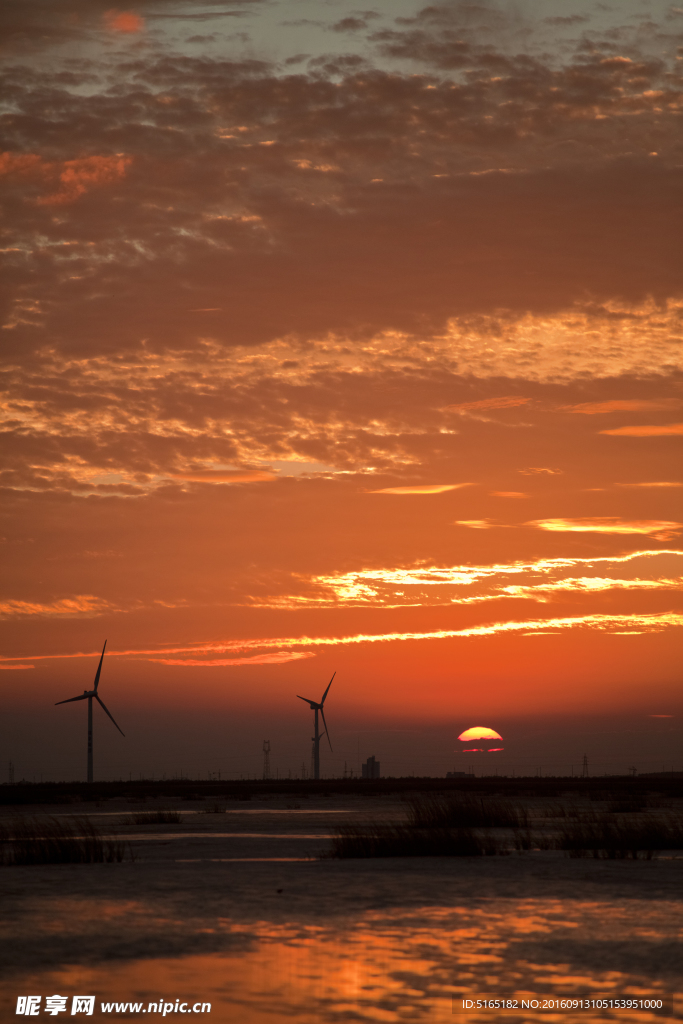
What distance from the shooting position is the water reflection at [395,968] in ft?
43.1

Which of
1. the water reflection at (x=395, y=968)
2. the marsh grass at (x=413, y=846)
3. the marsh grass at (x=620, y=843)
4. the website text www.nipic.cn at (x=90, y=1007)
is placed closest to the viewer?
the website text www.nipic.cn at (x=90, y=1007)

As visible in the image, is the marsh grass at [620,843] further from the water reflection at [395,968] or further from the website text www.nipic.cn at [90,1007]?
the website text www.nipic.cn at [90,1007]

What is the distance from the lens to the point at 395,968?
49.5 ft

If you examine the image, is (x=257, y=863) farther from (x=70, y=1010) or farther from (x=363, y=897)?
(x=70, y=1010)

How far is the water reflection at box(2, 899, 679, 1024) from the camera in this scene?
13133mm

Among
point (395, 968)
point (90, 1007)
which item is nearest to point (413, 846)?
point (395, 968)

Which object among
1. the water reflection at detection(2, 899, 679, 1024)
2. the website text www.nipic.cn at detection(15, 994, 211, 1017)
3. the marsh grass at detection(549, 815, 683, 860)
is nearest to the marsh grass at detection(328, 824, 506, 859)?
the marsh grass at detection(549, 815, 683, 860)

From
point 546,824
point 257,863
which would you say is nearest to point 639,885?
point 257,863

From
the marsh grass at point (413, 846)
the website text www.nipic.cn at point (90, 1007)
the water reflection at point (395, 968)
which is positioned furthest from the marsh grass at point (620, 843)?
the website text www.nipic.cn at point (90, 1007)

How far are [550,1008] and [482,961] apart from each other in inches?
111

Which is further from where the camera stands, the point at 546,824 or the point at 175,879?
the point at 546,824

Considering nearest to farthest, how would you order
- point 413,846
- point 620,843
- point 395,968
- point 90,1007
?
point 90,1007 < point 395,968 < point 620,843 < point 413,846

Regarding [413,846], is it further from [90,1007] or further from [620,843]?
[90,1007]

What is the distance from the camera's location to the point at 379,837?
104 feet
